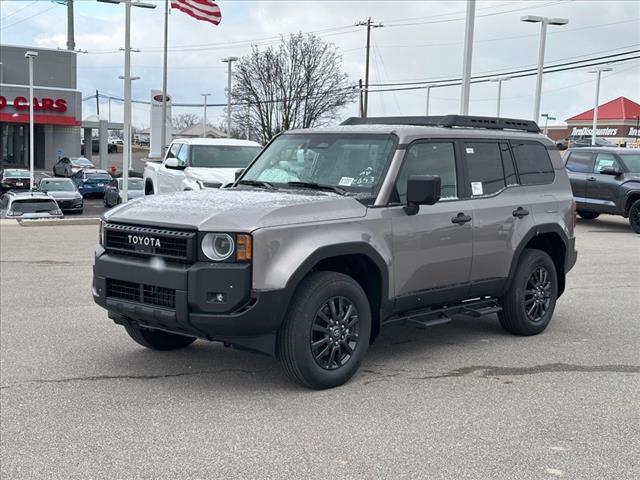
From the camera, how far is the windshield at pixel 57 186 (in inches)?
1314

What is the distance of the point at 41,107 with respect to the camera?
53.6 metres

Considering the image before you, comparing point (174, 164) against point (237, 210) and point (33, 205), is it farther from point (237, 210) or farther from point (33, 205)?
point (33, 205)

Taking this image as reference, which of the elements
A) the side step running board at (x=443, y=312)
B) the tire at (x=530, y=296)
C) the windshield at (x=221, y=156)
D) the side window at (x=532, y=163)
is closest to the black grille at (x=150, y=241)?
the side step running board at (x=443, y=312)

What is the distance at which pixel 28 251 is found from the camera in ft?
41.6

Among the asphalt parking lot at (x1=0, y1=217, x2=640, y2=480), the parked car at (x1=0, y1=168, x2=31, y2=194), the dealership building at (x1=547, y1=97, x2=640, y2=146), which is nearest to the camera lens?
the asphalt parking lot at (x1=0, y1=217, x2=640, y2=480)

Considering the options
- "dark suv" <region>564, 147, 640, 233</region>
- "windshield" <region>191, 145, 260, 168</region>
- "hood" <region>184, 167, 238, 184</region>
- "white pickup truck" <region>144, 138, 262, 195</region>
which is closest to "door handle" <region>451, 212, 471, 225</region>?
"hood" <region>184, 167, 238, 184</region>

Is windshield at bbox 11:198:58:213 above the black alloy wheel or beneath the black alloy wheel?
beneath

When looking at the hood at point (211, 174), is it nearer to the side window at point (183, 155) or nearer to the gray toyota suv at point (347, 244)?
the side window at point (183, 155)

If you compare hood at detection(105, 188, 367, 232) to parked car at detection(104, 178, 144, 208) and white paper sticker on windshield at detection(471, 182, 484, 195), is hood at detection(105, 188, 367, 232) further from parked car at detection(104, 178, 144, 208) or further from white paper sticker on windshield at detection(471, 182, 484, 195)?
parked car at detection(104, 178, 144, 208)

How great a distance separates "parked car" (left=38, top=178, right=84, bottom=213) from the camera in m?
32.2

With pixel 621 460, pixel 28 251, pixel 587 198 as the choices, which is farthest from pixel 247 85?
pixel 621 460

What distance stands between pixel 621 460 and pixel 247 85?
43790mm

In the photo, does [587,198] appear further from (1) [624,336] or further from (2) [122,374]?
(2) [122,374]

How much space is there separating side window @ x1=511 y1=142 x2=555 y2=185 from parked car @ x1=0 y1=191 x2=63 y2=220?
2124cm
